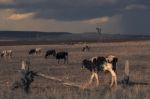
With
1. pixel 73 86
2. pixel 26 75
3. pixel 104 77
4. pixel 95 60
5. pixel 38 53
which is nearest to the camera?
pixel 26 75

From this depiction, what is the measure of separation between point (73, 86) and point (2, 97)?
6574 millimetres

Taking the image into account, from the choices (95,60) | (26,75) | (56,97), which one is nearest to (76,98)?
(56,97)

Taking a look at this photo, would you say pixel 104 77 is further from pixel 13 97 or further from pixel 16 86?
pixel 13 97

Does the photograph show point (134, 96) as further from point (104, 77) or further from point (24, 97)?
point (104, 77)

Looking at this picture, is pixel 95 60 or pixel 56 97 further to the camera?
pixel 95 60

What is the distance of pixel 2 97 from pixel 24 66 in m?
5.46

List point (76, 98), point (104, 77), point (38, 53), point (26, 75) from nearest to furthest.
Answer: point (76, 98)
point (26, 75)
point (104, 77)
point (38, 53)

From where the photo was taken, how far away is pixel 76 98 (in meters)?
15.7

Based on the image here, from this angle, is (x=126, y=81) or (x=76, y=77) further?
(x=76, y=77)

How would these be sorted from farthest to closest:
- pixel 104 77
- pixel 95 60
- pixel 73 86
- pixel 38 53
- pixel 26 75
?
1. pixel 38 53
2. pixel 104 77
3. pixel 95 60
4. pixel 73 86
5. pixel 26 75

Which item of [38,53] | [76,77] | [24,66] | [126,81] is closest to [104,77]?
[76,77]

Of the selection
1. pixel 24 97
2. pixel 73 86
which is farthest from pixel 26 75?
pixel 24 97

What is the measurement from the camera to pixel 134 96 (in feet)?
52.8

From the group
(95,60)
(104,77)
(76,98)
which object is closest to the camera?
(76,98)
